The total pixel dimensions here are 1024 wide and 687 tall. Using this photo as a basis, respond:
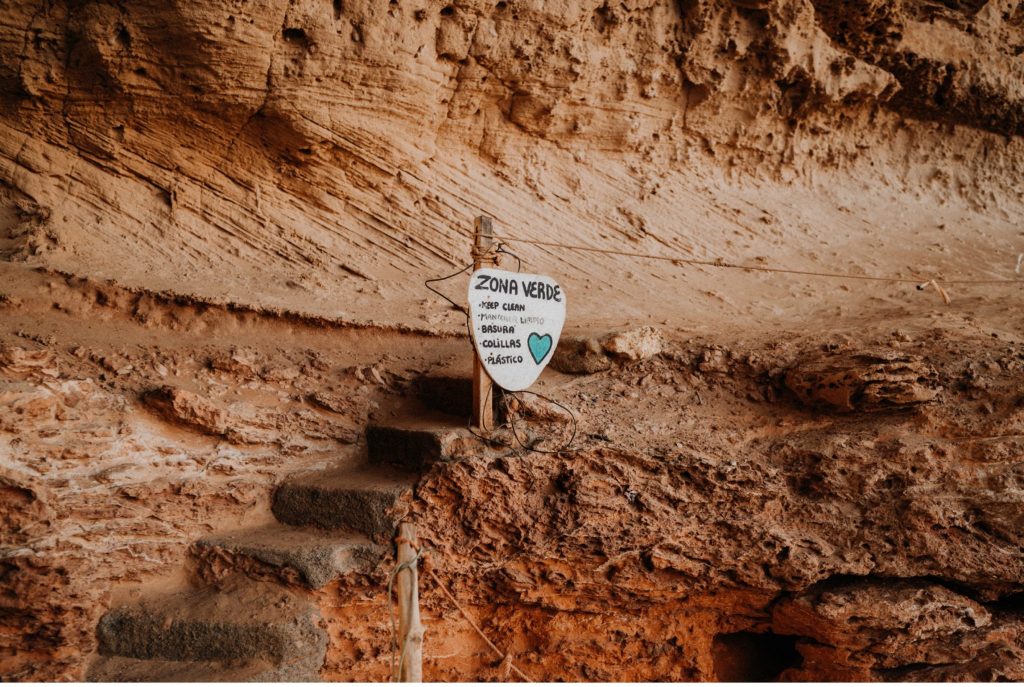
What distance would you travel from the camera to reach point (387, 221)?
5105 millimetres

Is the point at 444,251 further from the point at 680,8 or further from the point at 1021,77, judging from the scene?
the point at 1021,77

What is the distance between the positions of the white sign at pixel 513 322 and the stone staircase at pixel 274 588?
48 centimetres

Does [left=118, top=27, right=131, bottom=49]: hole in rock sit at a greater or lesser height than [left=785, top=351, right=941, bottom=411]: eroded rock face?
greater

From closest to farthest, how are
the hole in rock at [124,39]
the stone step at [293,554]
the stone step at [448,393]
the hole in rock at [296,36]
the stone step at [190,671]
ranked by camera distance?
the stone step at [190,671] → the stone step at [293,554] → the stone step at [448,393] → the hole in rock at [124,39] → the hole in rock at [296,36]

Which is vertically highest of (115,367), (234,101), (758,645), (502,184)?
(234,101)

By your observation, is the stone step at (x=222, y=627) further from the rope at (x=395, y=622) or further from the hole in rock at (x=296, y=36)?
A: the hole in rock at (x=296, y=36)

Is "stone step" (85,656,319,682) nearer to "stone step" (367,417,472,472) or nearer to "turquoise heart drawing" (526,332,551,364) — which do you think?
"stone step" (367,417,472,472)

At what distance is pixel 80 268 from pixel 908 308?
5.52 m

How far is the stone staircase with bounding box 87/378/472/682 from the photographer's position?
132 inches

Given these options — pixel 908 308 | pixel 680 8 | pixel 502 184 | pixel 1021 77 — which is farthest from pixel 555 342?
pixel 1021 77

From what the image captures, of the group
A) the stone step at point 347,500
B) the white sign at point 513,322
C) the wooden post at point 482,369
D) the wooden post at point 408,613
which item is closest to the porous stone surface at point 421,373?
the stone step at point 347,500

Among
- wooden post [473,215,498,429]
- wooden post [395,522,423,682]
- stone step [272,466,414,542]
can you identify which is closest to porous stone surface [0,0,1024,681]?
stone step [272,466,414,542]

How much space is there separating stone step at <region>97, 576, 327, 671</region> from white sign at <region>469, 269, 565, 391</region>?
4.92 feet

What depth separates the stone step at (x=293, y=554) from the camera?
11.4 ft
